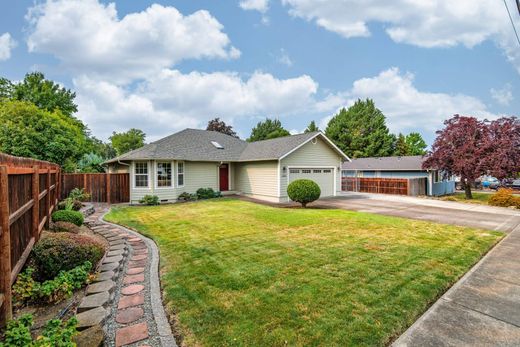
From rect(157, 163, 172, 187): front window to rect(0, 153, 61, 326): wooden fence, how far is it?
977 cm

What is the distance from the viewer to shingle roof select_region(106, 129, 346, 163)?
1583cm

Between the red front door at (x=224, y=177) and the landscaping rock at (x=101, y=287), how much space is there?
14772 millimetres

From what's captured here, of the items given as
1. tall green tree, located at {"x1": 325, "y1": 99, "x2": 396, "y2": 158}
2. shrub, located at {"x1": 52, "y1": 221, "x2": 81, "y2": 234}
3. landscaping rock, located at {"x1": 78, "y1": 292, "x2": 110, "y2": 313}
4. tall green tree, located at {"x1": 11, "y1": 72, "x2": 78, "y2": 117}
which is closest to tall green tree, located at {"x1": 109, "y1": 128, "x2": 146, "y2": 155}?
tall green tree, located at {"x1": 11, "y1": 72, "x2": 78, "y2": 117}

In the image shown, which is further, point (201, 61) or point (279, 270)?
point (201, 61)

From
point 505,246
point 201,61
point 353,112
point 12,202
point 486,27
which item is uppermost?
point 353,112

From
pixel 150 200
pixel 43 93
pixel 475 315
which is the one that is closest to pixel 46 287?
pixel 475 315

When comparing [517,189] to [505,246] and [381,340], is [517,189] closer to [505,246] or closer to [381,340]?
[505,246]

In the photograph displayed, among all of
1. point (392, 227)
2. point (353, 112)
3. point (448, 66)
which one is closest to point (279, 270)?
point (392, 227)

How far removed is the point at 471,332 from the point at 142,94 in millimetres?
21400

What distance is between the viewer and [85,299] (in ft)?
12.2

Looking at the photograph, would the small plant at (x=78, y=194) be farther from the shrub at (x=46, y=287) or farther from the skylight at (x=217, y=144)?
the shrub at (x=46, y=287)

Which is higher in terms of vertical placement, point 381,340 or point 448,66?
point 448,66

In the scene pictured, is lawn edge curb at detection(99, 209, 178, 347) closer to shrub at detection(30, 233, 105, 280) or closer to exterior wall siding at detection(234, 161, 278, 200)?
shrub at detection(30, 233, 105, 280)

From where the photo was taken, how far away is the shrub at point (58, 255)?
4.11m
